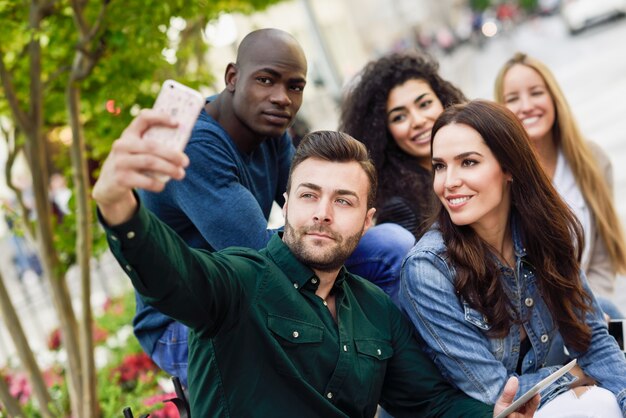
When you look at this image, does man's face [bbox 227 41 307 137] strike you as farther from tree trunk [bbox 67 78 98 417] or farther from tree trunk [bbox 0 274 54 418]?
tree trunk [bbox 0 274 54 418]

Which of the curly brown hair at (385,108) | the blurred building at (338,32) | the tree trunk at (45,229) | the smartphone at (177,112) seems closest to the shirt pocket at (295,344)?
the smartphone at (177,112)

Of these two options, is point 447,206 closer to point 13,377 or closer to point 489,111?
point 489,111

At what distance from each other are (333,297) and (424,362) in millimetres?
417

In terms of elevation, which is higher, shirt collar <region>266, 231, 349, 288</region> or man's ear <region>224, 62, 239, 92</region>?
man's ear <region>224, 62, 239, 92</region>

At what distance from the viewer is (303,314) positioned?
2359 mm

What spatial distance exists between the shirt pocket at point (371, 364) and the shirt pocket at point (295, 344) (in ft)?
0.55

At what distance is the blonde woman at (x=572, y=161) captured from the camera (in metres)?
4.20

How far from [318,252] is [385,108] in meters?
1.82

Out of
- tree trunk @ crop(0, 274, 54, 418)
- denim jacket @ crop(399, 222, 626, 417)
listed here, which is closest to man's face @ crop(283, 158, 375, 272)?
denim jacket @ crop(399, 222, 626, 417)

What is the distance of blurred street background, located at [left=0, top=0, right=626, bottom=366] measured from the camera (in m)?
9.22

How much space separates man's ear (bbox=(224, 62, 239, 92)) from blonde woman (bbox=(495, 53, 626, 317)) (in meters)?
1.93

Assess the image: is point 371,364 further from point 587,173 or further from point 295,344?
point 587,173

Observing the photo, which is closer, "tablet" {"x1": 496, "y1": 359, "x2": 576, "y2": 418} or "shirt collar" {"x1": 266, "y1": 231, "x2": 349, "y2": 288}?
"tablet" {"x1": 496, "y1": 359, "x2": 576, "y2": 418}

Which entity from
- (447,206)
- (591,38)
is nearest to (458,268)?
(447,206)
